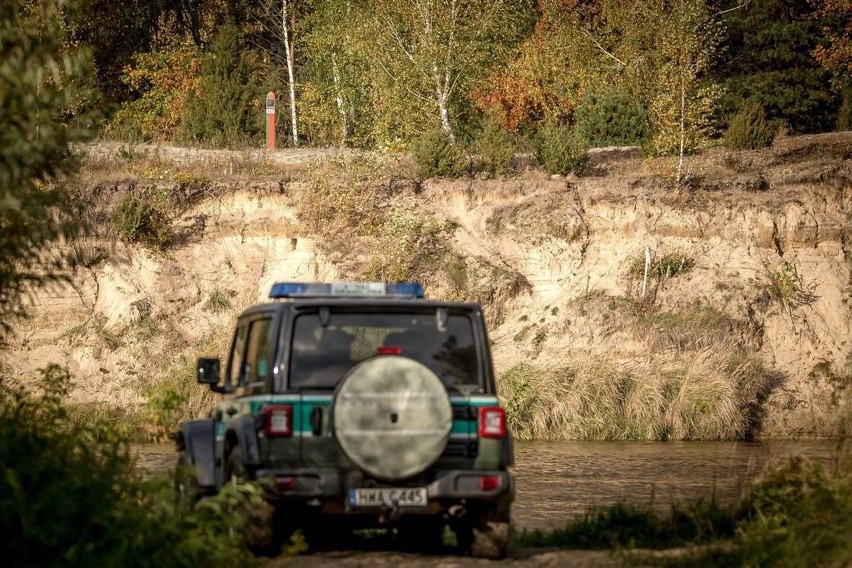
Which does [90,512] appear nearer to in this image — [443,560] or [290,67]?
[443,560]

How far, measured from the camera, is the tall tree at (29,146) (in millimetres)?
9922

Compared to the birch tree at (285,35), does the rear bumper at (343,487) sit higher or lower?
lower

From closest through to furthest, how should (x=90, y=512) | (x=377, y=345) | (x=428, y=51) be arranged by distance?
(x=90, y=512)
(x=377, y=345)
(x=428, y=51)

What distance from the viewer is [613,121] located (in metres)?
41.5

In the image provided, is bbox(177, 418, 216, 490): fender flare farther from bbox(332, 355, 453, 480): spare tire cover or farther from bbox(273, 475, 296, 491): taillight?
bbox(332, 355, 453, 480): spare tire cover

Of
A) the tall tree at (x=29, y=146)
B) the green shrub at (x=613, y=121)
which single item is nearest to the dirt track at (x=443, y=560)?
the tall tree at (x=29, y=146)

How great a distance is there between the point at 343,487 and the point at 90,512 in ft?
7.78

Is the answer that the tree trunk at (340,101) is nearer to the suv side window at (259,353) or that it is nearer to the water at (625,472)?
the water at (625,472)

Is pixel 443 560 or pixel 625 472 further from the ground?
pixel 443 560

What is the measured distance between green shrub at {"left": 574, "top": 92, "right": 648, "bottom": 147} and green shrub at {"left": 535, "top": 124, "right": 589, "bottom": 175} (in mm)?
3055

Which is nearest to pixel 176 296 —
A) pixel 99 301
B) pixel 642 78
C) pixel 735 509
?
pixel 99 301

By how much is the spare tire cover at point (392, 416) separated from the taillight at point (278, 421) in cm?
40

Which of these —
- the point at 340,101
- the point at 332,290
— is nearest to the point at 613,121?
the point at 340,101

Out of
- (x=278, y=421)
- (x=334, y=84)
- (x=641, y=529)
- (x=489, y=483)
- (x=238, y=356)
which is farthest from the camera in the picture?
(x=334, y=84)
